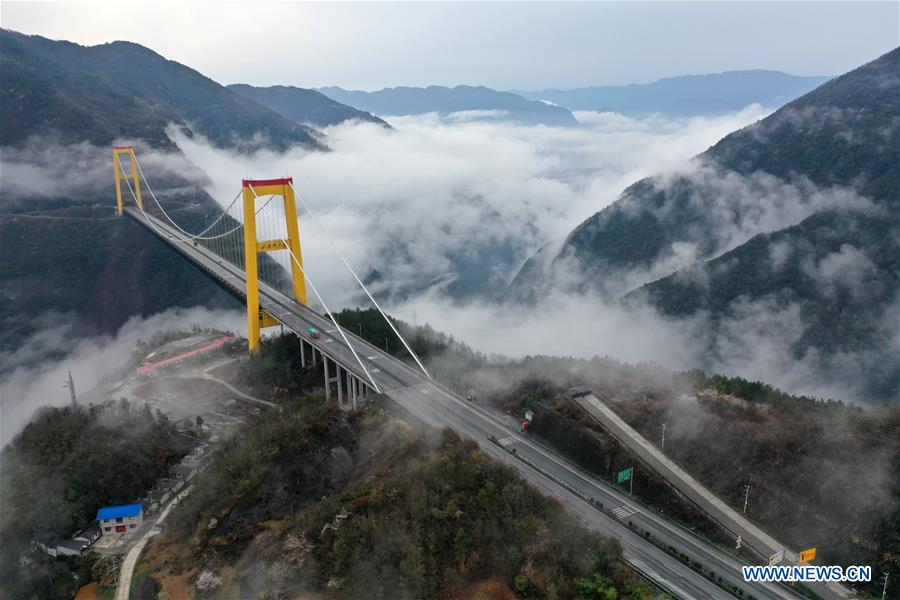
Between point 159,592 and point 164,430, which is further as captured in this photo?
point 164,430

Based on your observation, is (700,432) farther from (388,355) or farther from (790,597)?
(388,355)

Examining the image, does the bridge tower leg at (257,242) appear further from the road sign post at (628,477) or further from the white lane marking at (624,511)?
the white lane marking at (624,511)

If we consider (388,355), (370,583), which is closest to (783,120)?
(388,355)

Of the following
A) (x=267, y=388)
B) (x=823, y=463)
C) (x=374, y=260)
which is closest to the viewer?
(x=823, y=463)

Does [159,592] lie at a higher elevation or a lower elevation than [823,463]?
lower

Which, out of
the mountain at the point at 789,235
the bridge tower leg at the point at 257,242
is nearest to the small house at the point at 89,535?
the bridge tower leg at the point at 257,242

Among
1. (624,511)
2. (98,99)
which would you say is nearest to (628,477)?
(624,511)

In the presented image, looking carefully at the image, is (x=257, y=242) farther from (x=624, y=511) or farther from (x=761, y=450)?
(x=761, y=450)
